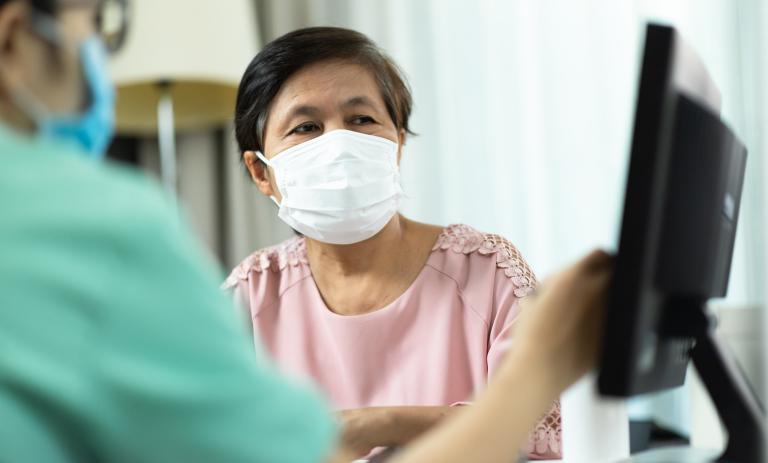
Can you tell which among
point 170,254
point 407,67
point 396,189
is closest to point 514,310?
point 396,189

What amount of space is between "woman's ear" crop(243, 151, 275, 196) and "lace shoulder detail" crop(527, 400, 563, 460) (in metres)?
0.63

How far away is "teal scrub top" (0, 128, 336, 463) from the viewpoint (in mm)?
429

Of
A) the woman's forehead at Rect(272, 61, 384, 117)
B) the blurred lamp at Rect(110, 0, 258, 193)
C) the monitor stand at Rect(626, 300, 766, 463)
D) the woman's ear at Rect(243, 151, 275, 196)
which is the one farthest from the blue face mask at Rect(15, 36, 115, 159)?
the blurred lamp at Rect(110, 0, 258, 193)

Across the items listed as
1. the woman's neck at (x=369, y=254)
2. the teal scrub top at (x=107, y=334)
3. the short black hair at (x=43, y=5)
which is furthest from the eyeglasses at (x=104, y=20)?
the woman's neck at (x=369, y=254)

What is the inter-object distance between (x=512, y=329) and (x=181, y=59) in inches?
52.5

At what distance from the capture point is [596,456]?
1023 mm

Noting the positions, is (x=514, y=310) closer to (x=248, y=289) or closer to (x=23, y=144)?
(x=248, y=289)

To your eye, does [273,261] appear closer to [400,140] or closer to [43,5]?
[400,140]

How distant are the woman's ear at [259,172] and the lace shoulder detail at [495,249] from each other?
0.32 m

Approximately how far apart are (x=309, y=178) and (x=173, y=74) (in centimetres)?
97

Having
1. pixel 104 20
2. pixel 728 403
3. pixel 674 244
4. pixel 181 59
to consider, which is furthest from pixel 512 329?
pixel 181 59

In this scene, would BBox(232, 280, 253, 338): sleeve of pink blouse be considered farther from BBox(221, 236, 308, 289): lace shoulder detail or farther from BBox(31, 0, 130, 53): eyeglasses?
BBox(31, 0, 130, 53): eyeglasses

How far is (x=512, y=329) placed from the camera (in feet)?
4.51

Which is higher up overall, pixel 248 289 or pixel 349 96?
pixel 349 96
